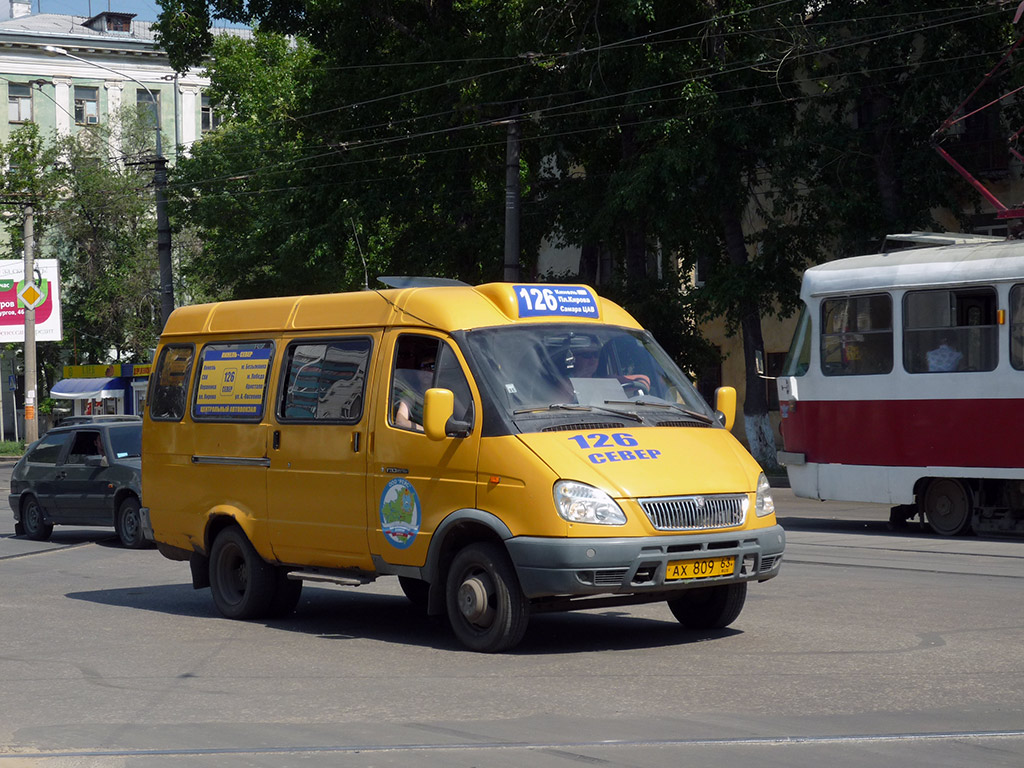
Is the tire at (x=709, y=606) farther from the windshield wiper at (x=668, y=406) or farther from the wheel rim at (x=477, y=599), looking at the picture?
the wheel rim at (x=477, y=599)

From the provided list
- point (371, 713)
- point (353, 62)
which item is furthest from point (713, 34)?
point (371, 713)

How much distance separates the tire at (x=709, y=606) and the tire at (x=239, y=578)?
2.92 meters

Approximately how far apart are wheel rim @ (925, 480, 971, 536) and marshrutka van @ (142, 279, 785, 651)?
7.62 metres

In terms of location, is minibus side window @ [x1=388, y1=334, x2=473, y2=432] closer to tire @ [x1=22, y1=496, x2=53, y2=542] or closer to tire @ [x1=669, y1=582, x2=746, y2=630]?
tire @ [x1=669, y1=582, x2=746, y2=630]

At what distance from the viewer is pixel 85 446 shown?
62.6 feet

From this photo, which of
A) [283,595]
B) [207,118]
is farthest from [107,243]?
[283,595]

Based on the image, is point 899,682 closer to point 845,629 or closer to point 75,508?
point 845,629

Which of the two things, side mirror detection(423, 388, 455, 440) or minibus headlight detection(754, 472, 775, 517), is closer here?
side mirror detection(423, 388, 455, 440)

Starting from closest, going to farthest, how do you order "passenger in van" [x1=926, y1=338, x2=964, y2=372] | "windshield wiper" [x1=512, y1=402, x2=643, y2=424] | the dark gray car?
"windshield wiper" [x1=512, y1=402, x2=643, y2=424]
"passenger in van" [x1=926, y1=338, x2=964, y2=372]
the dark gray car

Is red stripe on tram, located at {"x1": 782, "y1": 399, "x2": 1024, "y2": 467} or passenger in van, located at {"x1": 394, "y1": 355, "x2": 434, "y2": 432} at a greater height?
passenger in van, located at {"x1": 394, "y1": 355, "x2": 434, "y2": 432}

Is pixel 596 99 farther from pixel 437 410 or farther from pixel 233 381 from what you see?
pixel 437 410

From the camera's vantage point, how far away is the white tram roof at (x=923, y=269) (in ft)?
53.7

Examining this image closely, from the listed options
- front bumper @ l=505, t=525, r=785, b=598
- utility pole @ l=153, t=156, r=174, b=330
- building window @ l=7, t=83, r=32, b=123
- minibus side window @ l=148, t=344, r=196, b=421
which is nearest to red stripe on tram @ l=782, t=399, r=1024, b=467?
front bumper @ l=505, t=525, r=785, b=598

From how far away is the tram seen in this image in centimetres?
1636
